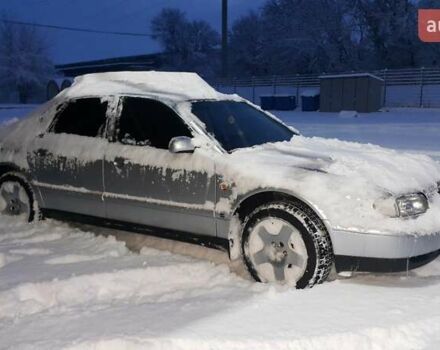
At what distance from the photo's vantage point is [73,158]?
5.51 metres

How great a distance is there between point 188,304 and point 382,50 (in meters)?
41.3

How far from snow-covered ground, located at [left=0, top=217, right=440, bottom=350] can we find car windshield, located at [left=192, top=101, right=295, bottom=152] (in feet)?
3.56

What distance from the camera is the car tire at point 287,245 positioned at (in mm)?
4082

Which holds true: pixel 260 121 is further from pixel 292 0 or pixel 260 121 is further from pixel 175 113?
pixel 292 0

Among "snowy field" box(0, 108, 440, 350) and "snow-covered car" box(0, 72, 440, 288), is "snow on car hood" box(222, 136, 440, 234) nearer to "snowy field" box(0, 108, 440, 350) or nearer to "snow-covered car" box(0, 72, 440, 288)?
"snow-covered car" box(0, 72, 440, 288)

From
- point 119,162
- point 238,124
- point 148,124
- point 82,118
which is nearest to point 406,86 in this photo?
point 238,124

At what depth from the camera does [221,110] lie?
536cm

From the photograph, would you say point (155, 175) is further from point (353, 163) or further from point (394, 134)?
point (394, 134)

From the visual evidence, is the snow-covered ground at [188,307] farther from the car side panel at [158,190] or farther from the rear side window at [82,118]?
the rear side window at [82,118]

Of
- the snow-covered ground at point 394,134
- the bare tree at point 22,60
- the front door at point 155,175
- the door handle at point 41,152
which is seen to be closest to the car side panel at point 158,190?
the front door at point 155,175

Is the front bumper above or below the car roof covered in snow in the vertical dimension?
below

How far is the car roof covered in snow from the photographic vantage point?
17.8 feet

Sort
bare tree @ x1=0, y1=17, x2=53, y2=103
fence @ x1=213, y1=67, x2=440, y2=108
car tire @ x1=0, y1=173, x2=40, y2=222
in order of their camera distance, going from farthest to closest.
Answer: bare tree @ x1=0, y1=17, x2=53, y2=103
fence @ x1=213, y1=67, x2=440, y2=108
car tire @ x1=0, y1=173, x2=40, y2=222

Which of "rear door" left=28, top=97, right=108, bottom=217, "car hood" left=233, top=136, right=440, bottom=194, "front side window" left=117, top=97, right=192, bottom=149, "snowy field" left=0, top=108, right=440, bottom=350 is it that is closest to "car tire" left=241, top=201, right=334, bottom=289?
"snowy field" left=0, top=108, right=440, bottom=350
